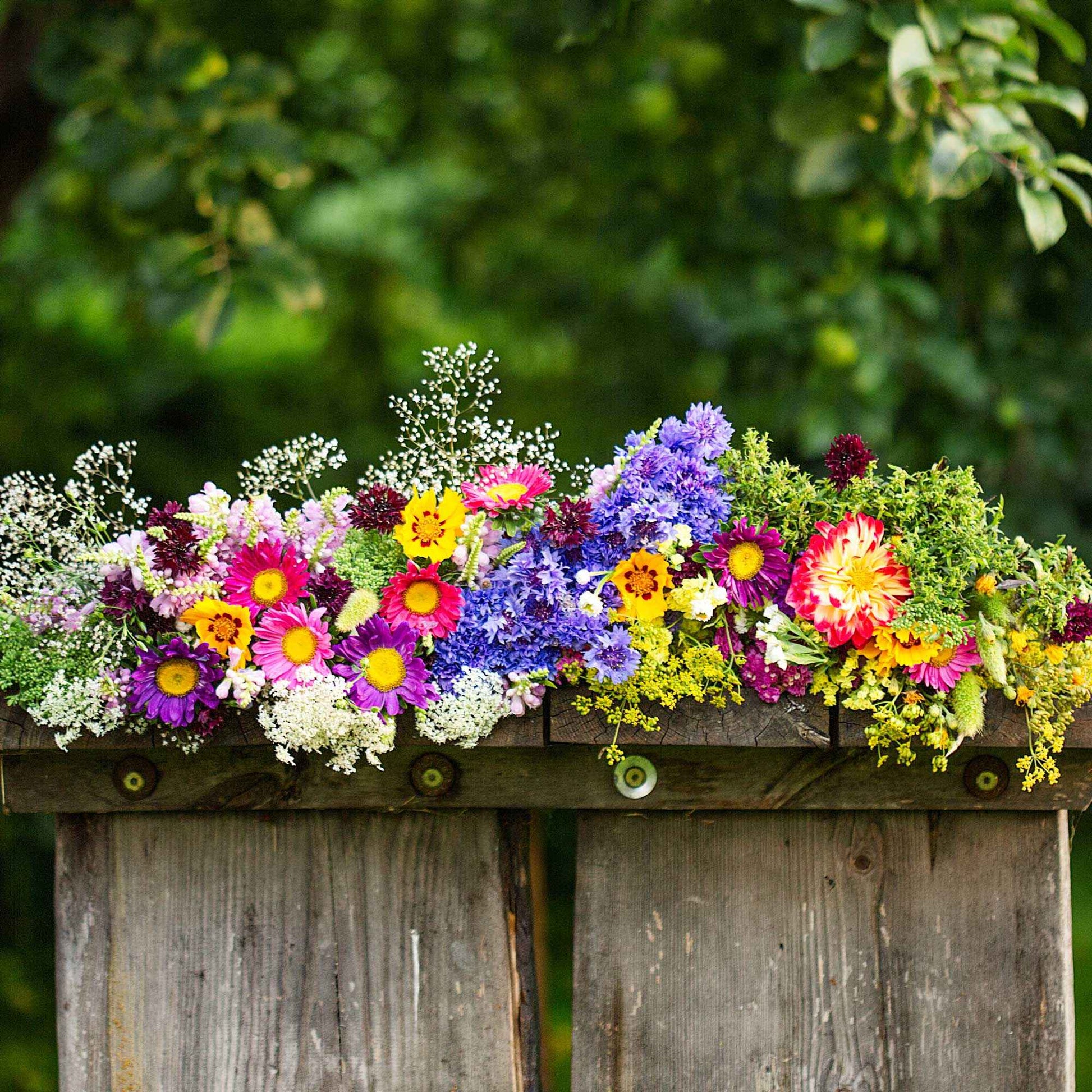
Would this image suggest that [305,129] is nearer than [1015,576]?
No

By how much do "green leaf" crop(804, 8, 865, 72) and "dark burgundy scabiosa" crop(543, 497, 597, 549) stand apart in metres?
0.84

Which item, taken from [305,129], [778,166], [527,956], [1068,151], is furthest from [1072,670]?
[305,129]

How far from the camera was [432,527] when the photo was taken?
1.11 meters

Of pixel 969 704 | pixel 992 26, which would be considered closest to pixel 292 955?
pixel 969 704

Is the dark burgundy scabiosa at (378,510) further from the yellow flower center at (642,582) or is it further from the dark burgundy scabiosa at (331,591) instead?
the yellow flower center at (642,582)

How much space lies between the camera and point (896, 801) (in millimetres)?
1179

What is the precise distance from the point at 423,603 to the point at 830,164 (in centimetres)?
112

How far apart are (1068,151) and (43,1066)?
9.56ft

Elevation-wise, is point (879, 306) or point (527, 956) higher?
point (879, 306)

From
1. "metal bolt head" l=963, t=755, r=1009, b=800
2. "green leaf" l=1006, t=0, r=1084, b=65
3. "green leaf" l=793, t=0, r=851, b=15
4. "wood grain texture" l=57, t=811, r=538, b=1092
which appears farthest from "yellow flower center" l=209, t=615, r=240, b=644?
"green leaf" l=1006, t=0, r=1084, b=65

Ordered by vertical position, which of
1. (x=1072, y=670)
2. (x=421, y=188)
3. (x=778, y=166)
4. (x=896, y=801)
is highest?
(x=421, y=188)

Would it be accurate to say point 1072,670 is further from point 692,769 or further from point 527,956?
point 527,956

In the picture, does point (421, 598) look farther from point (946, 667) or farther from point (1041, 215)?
point (1041, 215)

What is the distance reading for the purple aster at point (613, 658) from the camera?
1076 millimetres
